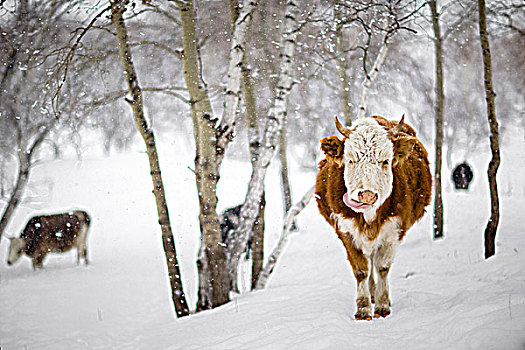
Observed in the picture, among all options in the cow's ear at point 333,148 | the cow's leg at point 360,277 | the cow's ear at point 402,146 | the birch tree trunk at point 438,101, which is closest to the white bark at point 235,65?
the cow's ear at point 333,148

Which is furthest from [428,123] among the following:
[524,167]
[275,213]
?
[275,213]

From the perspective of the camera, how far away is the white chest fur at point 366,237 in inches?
162

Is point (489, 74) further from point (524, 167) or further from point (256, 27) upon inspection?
point (524, 167)

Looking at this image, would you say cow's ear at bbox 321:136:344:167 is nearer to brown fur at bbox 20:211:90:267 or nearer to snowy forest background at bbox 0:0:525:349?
snowy forest background at bbox 0:0:525:349

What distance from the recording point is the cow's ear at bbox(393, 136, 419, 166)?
3.89 metres

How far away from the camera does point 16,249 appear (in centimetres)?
1111

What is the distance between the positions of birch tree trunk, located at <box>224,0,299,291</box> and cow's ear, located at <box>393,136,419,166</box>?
7.96 ft

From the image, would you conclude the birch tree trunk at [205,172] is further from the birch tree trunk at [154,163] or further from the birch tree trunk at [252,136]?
the birch tree trunk at [252,136]

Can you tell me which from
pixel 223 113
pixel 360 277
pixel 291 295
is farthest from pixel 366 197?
pixel 223 113

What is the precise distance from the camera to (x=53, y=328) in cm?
630

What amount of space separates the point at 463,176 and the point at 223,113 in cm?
1528

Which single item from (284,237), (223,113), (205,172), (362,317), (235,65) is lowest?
(362,317)

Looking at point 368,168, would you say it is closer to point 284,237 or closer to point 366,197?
point 366,197

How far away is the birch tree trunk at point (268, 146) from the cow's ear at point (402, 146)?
2.43 m
